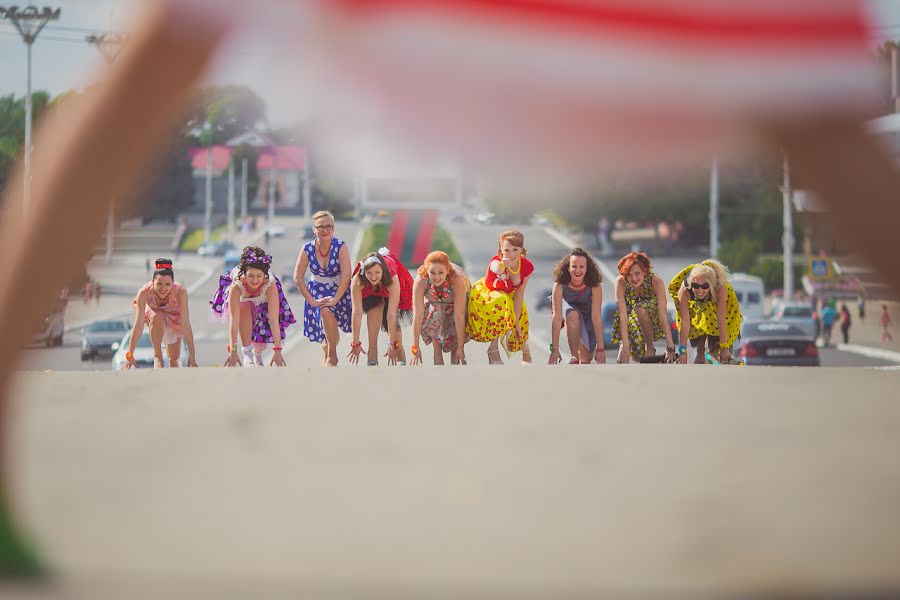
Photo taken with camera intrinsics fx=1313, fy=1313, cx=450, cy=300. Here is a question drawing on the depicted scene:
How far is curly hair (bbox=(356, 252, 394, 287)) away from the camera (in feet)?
39.4

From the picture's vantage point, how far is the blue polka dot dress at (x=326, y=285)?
40.0 feet

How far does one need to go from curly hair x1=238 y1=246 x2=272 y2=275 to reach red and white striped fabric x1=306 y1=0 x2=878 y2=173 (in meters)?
8.42

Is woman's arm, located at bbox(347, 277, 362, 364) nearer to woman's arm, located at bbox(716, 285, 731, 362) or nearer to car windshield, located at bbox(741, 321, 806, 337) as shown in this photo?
woman's arm, located at bbox(716, 285, 731, 362)

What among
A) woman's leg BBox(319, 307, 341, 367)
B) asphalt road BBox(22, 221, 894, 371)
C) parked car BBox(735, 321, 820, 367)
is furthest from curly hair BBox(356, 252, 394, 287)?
parked car BBox(735, 321, 820, 367)

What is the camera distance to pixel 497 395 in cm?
789

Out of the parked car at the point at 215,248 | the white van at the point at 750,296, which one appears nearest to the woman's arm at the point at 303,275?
the white van at the point at 750,296

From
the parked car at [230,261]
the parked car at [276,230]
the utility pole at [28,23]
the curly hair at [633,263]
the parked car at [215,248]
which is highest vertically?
the utility pole at [28,23]

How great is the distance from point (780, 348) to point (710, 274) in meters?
15.2

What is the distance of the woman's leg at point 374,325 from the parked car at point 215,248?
263 ft

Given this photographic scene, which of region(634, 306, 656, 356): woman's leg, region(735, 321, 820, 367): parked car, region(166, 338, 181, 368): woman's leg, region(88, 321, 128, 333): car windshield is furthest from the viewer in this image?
region(88, 321, 128, 333): car windshield

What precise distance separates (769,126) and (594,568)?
4.72 feet

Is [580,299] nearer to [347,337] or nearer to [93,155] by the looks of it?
[93,155]

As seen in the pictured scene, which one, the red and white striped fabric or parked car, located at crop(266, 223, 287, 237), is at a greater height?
parked car, located at crop(266, 223, 287, 237)

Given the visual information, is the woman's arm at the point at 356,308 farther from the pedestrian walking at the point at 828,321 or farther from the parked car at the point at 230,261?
the parked car at the point at 230,261
